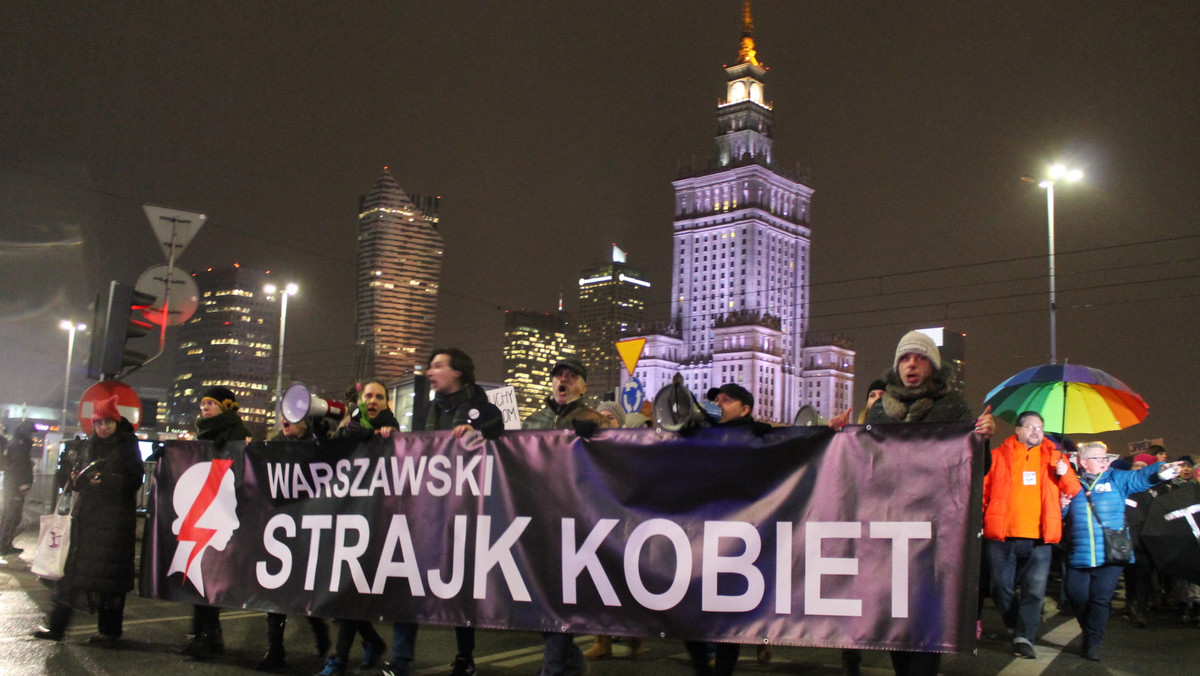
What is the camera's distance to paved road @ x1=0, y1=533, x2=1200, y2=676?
654 centimetres

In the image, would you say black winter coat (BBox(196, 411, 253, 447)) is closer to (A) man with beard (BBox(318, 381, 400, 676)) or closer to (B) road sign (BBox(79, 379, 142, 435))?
(B) road sign (BBox(79, 379, 142, 435))

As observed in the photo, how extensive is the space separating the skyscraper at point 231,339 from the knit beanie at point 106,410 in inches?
3999

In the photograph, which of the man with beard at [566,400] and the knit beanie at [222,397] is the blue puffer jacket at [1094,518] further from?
the knit beanie at [222,397]

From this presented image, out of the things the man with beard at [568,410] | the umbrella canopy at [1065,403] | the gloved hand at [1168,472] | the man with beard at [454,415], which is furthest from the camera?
the gloved hand at [1168,472]

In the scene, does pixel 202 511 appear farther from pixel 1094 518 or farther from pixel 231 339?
pixel 231 339

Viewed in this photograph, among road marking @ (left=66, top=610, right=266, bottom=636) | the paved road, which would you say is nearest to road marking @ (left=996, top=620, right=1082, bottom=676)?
the paved road

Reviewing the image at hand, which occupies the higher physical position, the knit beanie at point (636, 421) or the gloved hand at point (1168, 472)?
the knit beanie at point (636, 421)

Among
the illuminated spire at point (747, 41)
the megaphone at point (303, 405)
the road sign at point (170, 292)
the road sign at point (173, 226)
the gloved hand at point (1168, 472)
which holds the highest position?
the illuminated spire at point (747, 41)

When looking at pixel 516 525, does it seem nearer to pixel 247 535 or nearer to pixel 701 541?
pixel 701 541

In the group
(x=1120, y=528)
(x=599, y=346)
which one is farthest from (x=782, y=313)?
(x=1120, y=528)

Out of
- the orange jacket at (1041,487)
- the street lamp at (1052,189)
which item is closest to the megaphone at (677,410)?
the orange jacket at (1041,487)

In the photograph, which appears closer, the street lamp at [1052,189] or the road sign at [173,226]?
the road sign at [173,226]

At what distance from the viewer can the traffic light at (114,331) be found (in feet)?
28.2

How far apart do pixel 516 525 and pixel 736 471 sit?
4.46ft
